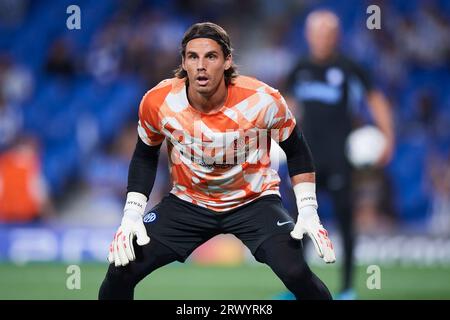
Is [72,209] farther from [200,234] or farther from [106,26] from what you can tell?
[200,234]

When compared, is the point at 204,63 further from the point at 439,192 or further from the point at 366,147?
the point at 439,192

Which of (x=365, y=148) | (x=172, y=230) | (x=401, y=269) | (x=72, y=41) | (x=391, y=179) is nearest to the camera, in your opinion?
(x=172, y=230)

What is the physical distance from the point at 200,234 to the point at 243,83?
92cm

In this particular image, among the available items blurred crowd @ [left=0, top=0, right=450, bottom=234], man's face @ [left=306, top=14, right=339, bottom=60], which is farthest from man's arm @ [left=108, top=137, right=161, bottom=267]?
blurred crowd @ [left=0, top=0, right=450, bottom=234]

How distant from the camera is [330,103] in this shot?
814 cm

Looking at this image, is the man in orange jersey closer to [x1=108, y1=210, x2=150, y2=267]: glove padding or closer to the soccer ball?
[x1=108, y1=210, x2=150, y2=267]: glove padding

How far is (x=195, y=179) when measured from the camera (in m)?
5.41

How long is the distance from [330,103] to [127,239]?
3.49m

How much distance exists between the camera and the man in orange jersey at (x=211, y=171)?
5.17 metres

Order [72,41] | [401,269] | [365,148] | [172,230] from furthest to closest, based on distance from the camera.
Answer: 1. [72,41]
2. [401,269]
3. [365,148]
4. [172,230]

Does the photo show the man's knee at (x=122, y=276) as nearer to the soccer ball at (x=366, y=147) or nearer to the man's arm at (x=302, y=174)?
the man's arm at (x=302, y=174)

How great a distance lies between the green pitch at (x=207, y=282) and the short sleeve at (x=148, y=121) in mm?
2796

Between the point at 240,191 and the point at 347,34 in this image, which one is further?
the point at 347,34

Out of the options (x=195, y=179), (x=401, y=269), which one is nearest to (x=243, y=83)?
(x=195, y=179)
